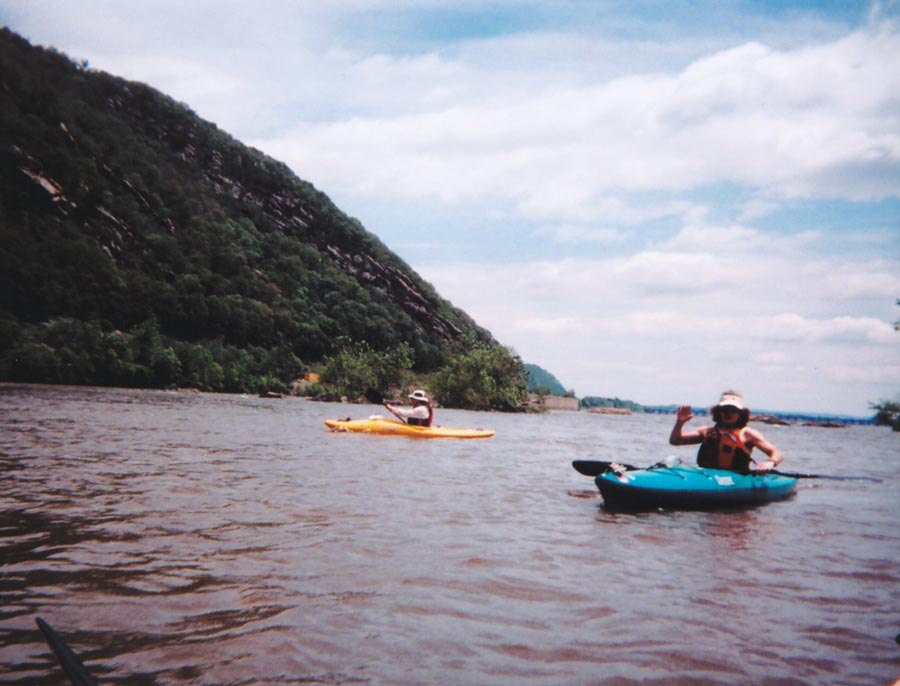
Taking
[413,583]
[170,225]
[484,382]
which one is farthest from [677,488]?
[170,225]

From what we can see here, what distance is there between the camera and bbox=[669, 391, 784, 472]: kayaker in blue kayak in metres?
8.45

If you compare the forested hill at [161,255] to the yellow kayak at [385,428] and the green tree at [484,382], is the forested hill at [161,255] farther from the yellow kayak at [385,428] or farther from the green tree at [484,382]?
the yellow kayak at [385,428]

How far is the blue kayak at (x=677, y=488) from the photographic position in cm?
757

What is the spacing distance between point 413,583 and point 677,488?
4.60m

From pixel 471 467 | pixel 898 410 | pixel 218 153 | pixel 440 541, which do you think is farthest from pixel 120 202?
pixel 898 410

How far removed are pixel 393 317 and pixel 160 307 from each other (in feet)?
122

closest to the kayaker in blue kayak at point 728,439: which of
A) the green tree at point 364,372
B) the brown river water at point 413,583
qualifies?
the brown river water at point 413,583

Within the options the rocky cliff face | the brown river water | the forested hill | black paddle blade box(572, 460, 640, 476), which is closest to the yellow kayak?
the brown river water

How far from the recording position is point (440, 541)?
18.0 ft

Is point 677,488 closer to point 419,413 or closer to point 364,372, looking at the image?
point 419,413

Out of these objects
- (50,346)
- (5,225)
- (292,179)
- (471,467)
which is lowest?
(471,467)

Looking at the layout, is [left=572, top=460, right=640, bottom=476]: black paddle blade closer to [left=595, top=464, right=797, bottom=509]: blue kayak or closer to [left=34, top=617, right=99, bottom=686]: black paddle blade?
[left=595, top=464, right=797, bottom=509]: blue kayak

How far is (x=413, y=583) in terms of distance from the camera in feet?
13.9

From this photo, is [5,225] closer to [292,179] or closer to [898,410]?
[292,179]
